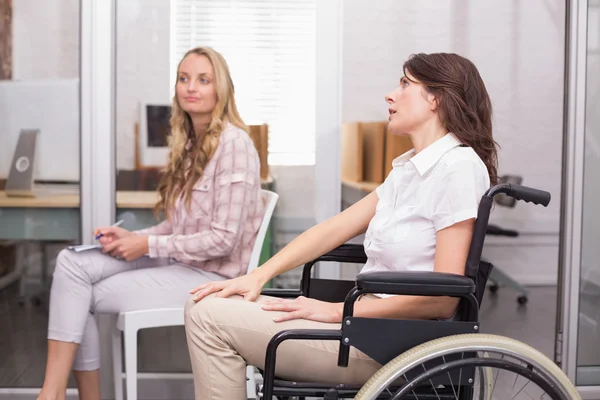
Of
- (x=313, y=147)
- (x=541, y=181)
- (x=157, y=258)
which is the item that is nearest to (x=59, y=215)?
(x=157, y=258)

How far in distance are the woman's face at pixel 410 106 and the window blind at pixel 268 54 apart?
1044 mm

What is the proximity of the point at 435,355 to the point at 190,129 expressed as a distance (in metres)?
1.51

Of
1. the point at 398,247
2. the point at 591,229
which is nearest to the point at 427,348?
the point at 398,247

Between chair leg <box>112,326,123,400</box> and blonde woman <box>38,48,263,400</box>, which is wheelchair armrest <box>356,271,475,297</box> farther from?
chair leg <box>112,326,123,400</box>

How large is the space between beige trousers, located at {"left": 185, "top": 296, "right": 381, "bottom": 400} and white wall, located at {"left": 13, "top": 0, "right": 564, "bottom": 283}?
1.30 metres

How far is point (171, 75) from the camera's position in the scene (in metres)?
2.88

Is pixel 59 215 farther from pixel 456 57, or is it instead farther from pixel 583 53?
pixel 583 53

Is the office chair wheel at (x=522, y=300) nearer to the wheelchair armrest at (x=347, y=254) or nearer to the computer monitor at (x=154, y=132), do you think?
the wheelchair armrest at (x=347, y=254)

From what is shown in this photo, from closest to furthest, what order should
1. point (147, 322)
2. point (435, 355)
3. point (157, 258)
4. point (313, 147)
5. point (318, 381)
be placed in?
point (435, 355) < point (318, 381) < point (147, 322) < point (157, 258) < point (313, 147)

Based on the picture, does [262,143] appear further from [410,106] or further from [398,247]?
[398,247]

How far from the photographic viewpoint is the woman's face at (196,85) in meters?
2.66

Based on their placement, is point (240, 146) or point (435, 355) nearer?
point (435, 355)

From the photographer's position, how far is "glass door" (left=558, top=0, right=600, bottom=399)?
2979 millimetres

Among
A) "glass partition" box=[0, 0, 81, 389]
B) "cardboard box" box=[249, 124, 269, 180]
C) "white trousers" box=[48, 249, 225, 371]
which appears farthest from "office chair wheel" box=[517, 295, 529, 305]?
"glass partition" box=[0, 0, 81, 389]
